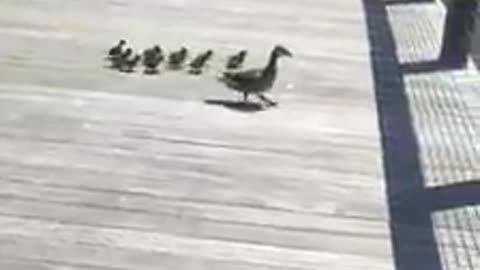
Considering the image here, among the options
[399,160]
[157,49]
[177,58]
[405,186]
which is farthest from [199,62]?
[405,186]

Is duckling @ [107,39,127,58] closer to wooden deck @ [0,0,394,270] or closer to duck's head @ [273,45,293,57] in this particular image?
wooden deck @ [0,0,394,270]

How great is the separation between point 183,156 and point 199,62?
901 millimetres

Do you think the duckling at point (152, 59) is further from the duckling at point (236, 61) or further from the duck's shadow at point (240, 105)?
the duck's shadow at point (240, 105)

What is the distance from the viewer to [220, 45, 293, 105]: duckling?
3.91m

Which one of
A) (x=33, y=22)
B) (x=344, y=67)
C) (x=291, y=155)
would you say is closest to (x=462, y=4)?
(x=344, y=67)

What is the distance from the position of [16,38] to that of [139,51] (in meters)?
0.55

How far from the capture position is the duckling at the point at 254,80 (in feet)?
12.8

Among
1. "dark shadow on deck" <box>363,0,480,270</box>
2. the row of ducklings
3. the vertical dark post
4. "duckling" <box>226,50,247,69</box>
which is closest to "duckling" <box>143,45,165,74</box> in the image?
the row of ducklings

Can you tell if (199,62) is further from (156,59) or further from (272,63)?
(272,63)

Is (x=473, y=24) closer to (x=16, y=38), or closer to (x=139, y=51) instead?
(x=139, y=51)

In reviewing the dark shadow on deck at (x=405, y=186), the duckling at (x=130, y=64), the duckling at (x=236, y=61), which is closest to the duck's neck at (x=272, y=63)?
the duckling at (x=236, y=61)

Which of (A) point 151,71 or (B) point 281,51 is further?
(B) point 281,51

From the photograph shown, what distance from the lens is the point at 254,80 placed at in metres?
3.91

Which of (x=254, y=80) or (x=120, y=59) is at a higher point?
(x=254, y=80)
